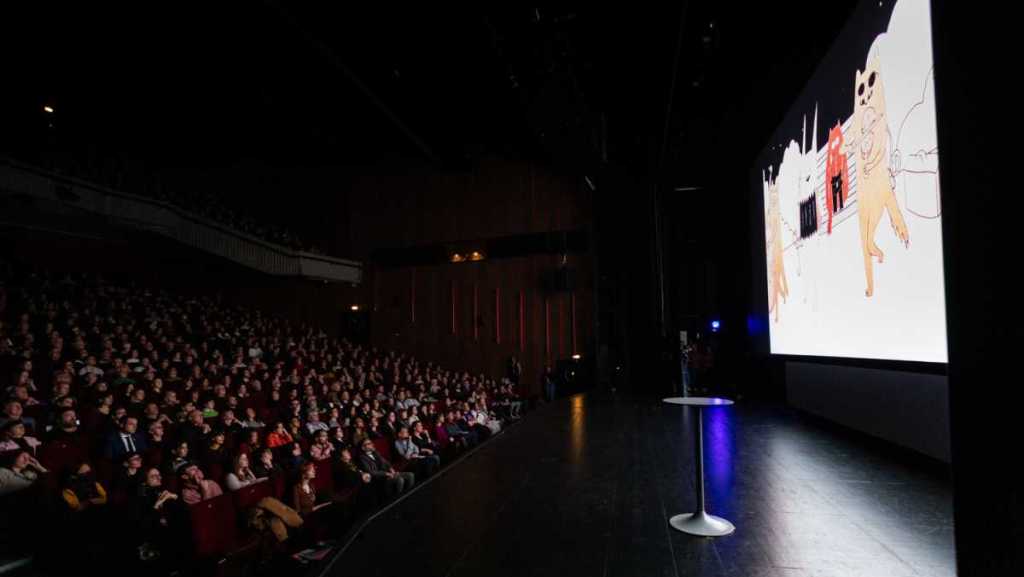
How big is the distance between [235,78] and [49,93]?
4.54 meters

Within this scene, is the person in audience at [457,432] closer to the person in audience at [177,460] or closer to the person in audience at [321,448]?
the person in audience at [321,448]

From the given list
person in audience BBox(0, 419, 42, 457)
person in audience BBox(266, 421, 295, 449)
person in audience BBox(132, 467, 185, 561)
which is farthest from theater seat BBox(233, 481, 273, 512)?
person in audience BBox(0, 419, 42, 457)

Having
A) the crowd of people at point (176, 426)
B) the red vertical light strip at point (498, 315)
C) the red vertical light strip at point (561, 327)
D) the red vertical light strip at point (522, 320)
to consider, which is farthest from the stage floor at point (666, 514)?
the red vertical light strip at point (498, 315)

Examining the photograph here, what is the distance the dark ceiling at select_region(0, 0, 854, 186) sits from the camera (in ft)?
18.9

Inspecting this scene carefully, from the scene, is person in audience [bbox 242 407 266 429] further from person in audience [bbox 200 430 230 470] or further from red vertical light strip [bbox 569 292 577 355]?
red vertical light strip [bbox 569 292 577 355]

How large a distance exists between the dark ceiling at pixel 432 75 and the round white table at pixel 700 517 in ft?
13.1

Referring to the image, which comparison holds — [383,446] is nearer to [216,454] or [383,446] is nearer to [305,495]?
[305,495]

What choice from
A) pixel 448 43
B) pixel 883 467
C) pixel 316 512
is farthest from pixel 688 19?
pixel 316 512

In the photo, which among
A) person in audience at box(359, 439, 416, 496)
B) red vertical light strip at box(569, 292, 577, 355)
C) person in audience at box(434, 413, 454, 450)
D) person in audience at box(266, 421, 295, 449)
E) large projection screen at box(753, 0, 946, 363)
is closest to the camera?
large projection screen at box(753, 0, 946, 363)

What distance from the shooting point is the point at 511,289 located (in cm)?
1237

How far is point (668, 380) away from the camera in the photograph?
8.43 m

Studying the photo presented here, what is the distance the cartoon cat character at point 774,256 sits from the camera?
6.21m

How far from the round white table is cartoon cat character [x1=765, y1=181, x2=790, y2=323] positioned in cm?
418

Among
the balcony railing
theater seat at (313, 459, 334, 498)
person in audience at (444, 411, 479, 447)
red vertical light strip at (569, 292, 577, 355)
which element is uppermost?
the balcony railing
